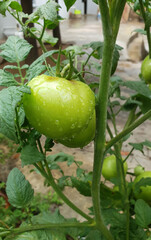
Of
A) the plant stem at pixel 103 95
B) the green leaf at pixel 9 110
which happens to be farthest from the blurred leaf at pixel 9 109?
the plant stem at pixel 103 95

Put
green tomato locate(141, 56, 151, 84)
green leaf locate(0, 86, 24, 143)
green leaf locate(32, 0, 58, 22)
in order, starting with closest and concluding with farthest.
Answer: green leaf locate(0, 86, 24, 143) → green leaf locate(32, 0, 58, 22) → green tomato locate(141, 56, 151, 84)

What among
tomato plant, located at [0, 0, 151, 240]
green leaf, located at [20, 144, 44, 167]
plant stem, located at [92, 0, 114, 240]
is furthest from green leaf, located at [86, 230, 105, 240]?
green leaf, located at [20, 144, 44, 167]

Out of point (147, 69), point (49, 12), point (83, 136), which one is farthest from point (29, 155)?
point (147, 69)

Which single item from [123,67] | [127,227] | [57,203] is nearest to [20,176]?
[127,227]

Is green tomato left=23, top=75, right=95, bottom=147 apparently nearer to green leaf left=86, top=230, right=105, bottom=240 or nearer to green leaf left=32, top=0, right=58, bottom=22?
green leaf left=32, top=0, right=58, bottom=22

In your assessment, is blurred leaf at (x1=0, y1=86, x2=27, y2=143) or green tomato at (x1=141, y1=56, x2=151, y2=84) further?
green tomato at (x1=141, y1=56, x2=151, y2=84)

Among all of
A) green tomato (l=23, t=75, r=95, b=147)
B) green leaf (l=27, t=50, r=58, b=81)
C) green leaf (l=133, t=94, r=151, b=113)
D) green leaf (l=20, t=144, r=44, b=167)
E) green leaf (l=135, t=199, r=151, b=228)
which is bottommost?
green leaf (l=135, t=199, r=151, b=228)

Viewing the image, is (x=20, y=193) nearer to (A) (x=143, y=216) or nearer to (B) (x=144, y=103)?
(A) (x=143, y=216)
